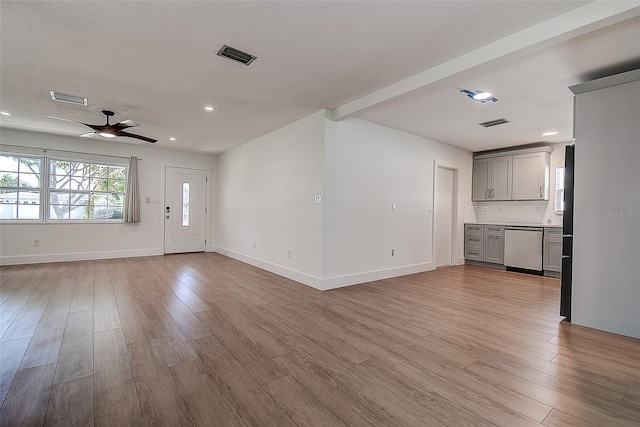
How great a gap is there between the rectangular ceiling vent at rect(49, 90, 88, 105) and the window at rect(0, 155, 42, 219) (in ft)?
9.28

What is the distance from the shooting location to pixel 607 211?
281 centimetres

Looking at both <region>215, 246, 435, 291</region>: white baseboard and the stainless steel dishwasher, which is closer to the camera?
<region>215, 246, 435, 291</region>: white baseboard

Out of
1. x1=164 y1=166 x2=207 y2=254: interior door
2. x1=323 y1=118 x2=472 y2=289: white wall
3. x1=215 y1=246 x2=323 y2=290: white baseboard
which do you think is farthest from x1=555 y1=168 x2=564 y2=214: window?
x1=164 y1=166 x2=207 y2=254: interior door

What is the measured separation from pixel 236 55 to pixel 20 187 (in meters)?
5.80

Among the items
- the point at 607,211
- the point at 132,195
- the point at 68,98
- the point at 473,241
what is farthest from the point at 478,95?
the point at 132,195

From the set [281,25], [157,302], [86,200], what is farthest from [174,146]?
[281,25]

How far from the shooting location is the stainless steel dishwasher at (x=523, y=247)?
212 inches

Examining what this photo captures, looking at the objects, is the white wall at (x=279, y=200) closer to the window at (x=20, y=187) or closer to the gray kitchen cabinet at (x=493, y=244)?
the window at (x=20, y=187)

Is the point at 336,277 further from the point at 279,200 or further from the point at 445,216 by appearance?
the point at 445,216

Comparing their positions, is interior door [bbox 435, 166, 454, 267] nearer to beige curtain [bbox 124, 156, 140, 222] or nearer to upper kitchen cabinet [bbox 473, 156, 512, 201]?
upper kitchen cabinet [bbox 473, 156, 512, 201]

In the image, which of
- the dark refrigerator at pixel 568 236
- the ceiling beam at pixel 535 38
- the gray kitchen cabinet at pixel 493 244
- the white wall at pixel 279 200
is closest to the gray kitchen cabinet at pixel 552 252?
the gray kitchen cabinet at pixel 493 244

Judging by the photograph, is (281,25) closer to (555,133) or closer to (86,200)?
(555,133)

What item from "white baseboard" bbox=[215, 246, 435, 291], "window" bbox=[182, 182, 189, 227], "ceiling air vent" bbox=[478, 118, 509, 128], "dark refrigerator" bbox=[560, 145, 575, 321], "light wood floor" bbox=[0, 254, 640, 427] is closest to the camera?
"light wood floor" bbox=[0, 254, 640, 427]

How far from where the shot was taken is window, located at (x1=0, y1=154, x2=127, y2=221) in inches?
216
